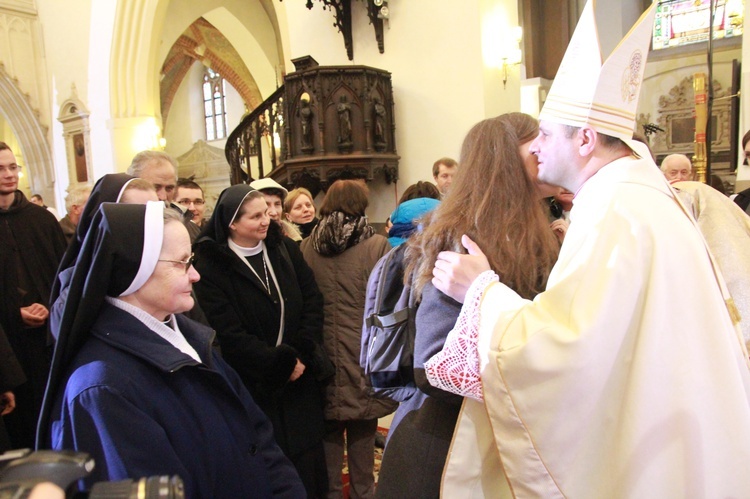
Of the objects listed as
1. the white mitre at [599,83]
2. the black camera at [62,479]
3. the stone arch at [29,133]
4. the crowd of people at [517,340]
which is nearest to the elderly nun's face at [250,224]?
the crowd of people at [517,340]

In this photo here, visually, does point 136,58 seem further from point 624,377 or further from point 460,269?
point 624,377

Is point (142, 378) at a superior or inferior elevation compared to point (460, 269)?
inferior

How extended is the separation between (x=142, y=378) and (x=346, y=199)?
5.16 ft

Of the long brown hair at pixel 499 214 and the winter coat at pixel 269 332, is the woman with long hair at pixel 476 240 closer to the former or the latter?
the long brown hair at pixel 499 214

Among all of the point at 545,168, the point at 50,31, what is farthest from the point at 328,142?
the point at 50,31

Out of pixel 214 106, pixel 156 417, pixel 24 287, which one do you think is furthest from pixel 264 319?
pixel 214 106

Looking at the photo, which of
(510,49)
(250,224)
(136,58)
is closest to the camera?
(250,224)

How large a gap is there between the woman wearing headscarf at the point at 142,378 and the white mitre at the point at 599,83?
1.01 meters

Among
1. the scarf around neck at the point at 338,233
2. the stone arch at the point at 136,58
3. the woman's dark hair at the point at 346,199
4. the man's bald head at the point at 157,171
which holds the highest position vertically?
the stone arch at the point at 136,58

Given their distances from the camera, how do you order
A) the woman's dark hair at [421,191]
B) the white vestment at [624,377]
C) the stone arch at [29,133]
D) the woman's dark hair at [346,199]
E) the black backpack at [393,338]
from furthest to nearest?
the stone arch at [29,133] < the woman's dark hair at [421,191] < the woman's dark hair at [346,199] < the black backpack at [393,338] < the white vestment at [624,377]

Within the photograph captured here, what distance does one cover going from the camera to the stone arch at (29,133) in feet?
37.5

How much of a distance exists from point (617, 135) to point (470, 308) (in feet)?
1.72

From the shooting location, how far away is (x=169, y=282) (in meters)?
1.37

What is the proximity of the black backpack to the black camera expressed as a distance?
829 mm
